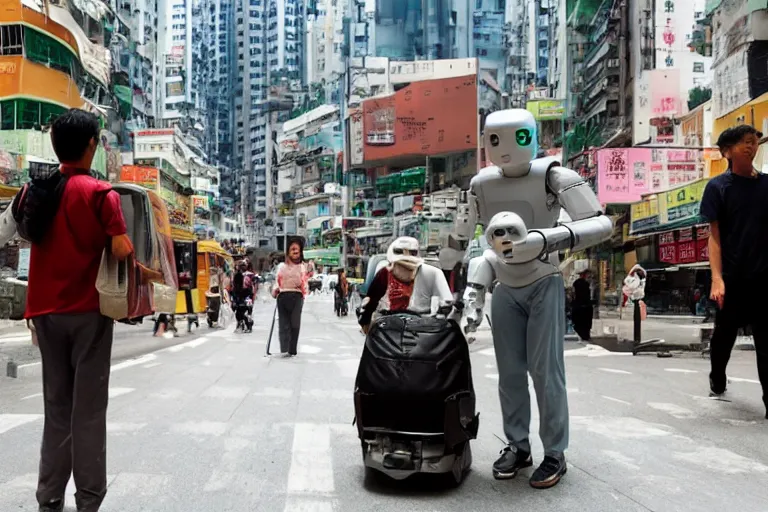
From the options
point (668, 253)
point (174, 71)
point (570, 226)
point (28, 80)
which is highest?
point (174, 71)

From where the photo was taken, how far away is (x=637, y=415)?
6285 millimetres

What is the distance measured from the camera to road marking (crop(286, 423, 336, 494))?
157 inches

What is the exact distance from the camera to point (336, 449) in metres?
4.89

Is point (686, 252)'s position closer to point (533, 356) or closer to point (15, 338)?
point (15, 338)

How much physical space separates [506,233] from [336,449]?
6.25ft

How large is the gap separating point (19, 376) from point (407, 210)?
89.8 m

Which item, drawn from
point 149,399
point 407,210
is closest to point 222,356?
point 149,399

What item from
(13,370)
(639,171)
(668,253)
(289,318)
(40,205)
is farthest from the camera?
(639,171)

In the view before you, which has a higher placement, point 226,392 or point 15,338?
point 226,392

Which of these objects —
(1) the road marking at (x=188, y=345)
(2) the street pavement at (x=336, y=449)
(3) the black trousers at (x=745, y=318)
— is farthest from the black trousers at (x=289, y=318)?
(3) the black trousers at (x=745, y=318)

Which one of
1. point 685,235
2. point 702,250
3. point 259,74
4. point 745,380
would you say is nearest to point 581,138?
point 685,235

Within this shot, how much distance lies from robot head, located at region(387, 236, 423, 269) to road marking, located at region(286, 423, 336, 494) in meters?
1.29

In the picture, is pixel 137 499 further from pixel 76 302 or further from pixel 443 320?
pixel 443 320

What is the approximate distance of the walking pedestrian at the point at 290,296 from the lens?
12.0 meters
